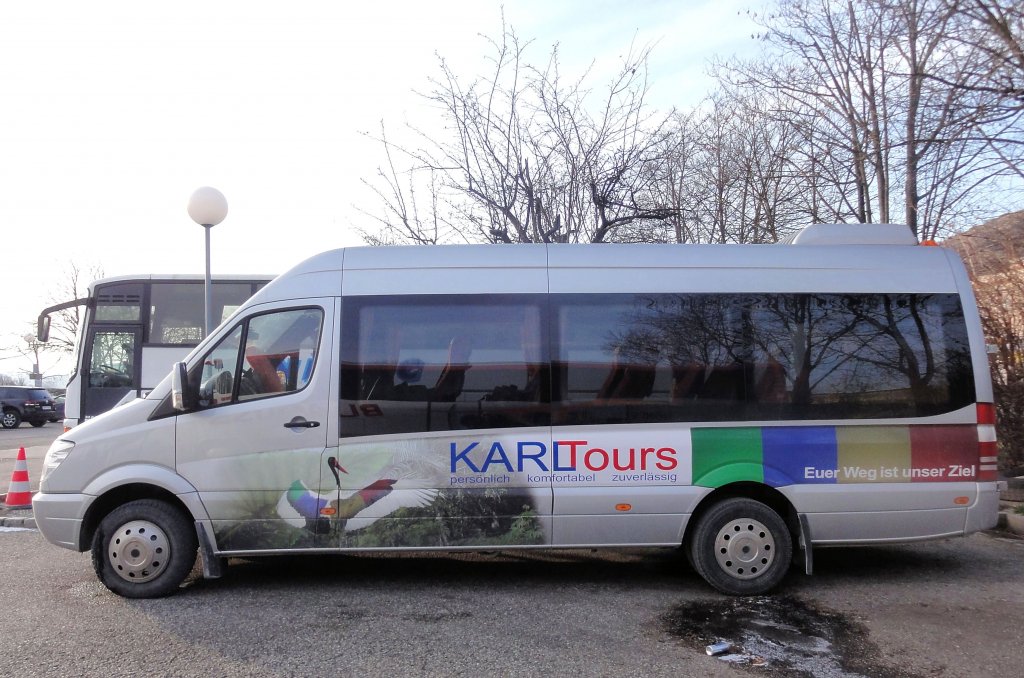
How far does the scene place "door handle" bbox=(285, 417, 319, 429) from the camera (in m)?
6.23

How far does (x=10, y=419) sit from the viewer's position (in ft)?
112

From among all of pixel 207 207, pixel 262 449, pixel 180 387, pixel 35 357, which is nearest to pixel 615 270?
pixel 262 449

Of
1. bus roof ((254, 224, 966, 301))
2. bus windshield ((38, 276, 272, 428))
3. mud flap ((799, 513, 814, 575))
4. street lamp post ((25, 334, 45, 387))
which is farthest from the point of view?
street lamp post ((25, 334, 45, 387))

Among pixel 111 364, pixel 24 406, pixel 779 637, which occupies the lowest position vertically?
pixel 779 637

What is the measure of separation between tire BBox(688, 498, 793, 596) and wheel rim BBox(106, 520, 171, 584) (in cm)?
408

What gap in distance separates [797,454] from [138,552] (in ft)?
16.6

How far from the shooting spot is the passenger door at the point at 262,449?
20.4 ft

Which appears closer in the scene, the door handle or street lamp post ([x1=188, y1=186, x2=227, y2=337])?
the door handle

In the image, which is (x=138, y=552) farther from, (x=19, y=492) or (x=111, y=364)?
(x=111, y=364)

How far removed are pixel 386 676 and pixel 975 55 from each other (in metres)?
9.58

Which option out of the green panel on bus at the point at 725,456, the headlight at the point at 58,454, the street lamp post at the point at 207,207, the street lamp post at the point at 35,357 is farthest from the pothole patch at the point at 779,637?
the street lamp post at the point at 35,357

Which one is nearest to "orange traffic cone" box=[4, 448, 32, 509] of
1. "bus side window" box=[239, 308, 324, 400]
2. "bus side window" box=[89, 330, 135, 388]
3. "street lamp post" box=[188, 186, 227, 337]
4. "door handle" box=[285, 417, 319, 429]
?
"bus side window" box=[89, 330, 135, 388]

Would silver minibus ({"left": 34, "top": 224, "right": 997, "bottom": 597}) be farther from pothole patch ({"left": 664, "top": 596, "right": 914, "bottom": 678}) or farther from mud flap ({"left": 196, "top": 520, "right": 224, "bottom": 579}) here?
pothole patch ({"left": 664, "top": 596, "right": 914, "bottom": 678})

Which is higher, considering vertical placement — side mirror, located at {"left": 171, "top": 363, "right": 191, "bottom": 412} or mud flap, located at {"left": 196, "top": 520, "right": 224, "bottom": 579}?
side mirror, located at {"left": 171, "top": 363, "right": 191, "bottom": 412}
